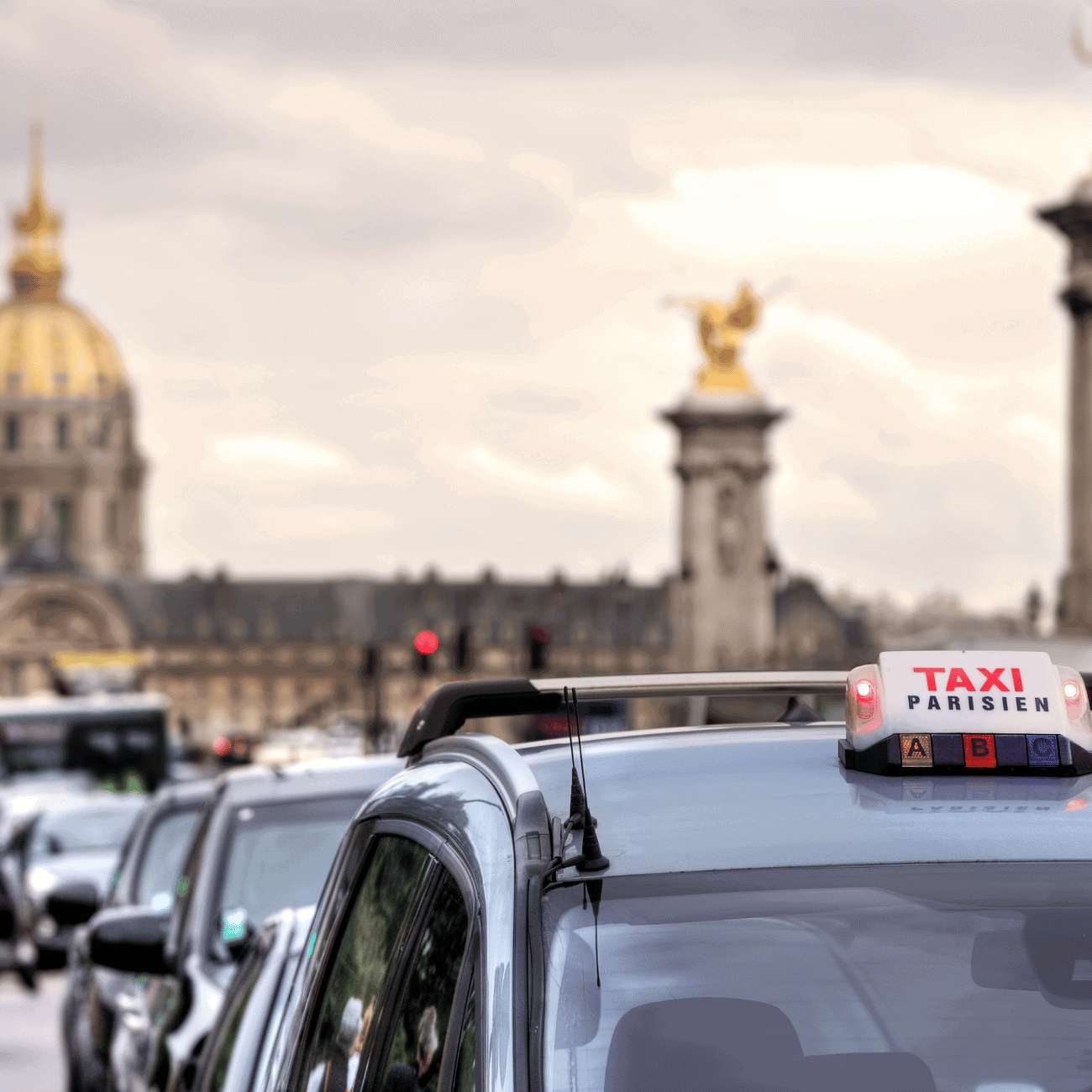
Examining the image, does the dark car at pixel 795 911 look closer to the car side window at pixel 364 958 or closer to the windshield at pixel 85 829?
the car side window at pixel 364 958

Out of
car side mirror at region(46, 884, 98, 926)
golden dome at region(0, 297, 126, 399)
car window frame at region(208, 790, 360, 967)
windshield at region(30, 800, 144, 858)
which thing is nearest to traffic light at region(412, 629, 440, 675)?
windshield at region(30, 800, 144, 858)

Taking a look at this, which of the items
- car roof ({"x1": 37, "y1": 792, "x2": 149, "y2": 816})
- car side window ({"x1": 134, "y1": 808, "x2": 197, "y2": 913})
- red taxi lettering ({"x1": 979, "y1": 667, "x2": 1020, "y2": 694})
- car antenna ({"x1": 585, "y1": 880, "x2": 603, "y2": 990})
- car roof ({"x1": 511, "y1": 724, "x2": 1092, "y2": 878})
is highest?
red taxi lettering ({"x1": 979, "y1": 667, "x2": 1020, "y2": 694})

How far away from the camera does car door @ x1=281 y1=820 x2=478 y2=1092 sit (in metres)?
2.99

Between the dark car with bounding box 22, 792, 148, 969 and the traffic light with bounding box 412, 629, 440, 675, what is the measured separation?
4.59 metres

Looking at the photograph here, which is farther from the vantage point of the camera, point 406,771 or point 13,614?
point 13,614

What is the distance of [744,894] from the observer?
2803mm

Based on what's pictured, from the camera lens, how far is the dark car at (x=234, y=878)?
692 cm

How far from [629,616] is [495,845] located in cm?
16083

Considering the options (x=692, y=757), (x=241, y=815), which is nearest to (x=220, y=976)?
(x=241, y=815)

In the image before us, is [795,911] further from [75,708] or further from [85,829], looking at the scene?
[75,708]

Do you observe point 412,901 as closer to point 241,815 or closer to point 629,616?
point 241,815

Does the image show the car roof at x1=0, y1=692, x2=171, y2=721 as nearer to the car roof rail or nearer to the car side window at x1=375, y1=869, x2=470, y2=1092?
the car roof rail

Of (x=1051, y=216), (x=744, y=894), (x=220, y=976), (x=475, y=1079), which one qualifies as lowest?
(x=220, y=976)

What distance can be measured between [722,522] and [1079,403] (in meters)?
19.1
